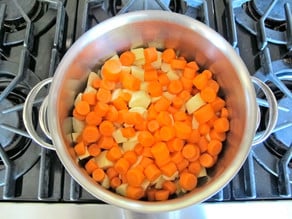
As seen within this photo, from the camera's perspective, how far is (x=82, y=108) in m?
0.63

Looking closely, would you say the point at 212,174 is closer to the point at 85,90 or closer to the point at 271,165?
the point at 271,165

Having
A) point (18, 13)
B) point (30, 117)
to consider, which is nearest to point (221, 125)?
point (30, 117)

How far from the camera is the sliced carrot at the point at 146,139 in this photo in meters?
0.62

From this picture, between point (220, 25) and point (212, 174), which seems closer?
point (212, 174)

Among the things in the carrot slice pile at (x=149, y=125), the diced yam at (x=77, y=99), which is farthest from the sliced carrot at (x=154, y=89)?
the diced yam at (x=77, y=99)

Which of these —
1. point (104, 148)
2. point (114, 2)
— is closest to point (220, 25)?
point (114, 2)

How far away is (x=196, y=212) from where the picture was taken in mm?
628

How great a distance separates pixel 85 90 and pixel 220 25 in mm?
249

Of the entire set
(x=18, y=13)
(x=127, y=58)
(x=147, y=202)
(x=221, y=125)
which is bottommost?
(x=147, y=202)

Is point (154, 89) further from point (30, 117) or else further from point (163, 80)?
point (30, 117)

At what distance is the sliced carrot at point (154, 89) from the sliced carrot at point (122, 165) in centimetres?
11

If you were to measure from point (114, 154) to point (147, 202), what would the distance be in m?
0.10

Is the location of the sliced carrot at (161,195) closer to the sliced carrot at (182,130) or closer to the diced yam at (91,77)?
the sliced carrot at (182,130)

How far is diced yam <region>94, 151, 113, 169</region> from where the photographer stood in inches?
24.5
